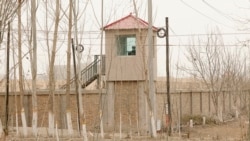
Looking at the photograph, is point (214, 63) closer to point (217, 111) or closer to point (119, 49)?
point (217, 111)

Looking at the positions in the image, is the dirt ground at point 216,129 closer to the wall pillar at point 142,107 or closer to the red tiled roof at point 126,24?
the wall pillar at point 142,107

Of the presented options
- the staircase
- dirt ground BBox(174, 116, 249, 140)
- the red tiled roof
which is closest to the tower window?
the red tiled roof

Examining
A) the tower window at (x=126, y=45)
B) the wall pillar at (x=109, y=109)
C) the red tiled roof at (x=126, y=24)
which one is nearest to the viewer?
the red tiled roof at (x=126, y=24)

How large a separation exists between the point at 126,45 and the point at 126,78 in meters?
1.67

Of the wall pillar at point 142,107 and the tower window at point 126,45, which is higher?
the tower window at point 126,45

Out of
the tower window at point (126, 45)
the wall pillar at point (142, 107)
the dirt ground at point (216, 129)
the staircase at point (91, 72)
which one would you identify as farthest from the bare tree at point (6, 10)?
the staircase at point (91, 72)

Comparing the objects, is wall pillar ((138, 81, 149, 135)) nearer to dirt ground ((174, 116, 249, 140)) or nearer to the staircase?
dirt ground ((174, 116, 249, 140))

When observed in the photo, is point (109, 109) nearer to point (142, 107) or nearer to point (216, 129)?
point (142, 107)

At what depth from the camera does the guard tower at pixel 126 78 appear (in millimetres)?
25734

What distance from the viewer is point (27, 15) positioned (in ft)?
60.2

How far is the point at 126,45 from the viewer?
26.2m

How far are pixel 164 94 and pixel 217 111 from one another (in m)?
6.27

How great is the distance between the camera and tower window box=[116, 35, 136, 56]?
25.9m

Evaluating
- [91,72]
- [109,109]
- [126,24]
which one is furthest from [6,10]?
[91,72]
